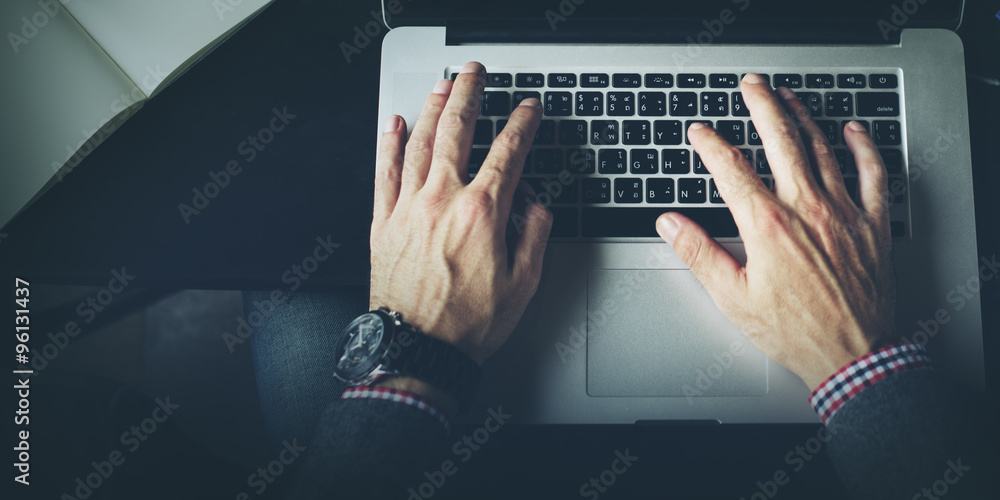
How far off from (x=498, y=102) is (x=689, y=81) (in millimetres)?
237

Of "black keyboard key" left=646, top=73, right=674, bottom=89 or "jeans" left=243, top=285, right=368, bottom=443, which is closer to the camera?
"black keyboard key" left=646, top=73, right=674, bottom=89

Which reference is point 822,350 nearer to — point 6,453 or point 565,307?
point 565,307

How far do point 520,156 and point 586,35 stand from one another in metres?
0.20

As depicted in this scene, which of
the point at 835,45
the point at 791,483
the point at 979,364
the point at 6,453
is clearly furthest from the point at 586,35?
the point at 6,453

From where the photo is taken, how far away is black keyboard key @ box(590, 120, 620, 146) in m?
0.65

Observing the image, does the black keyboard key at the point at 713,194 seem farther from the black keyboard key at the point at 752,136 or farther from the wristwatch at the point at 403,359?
the wristwatch at the point at 403,359

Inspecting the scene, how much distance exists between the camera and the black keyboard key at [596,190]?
2.11ft
